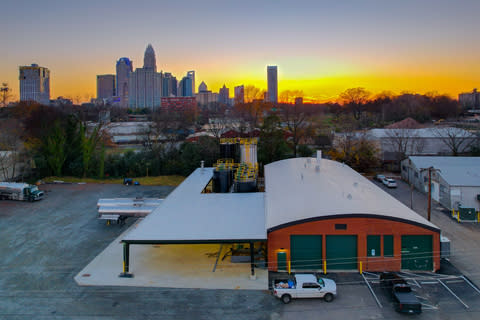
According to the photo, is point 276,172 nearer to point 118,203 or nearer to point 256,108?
point 118,203

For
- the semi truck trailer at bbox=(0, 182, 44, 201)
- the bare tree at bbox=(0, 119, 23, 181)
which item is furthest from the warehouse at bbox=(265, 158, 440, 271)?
the bare tree at bbox=(0, 119, 23, 181)

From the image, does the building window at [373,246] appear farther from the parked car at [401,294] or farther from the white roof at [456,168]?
the white roof at [456,168]

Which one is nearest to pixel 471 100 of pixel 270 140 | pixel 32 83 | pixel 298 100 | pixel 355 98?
pixel 355 98

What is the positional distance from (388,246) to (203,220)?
9472mm

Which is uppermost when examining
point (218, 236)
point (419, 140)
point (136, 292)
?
point (419, 140)

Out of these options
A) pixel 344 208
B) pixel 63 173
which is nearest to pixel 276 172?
pixel 344 208

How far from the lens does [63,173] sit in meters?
45.6

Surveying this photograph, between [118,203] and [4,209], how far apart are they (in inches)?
471

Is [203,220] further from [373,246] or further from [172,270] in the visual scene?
[373,246]

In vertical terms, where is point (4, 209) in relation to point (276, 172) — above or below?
below

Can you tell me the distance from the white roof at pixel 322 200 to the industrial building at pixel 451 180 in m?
6.02

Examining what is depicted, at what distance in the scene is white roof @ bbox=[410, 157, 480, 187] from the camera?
26939mm

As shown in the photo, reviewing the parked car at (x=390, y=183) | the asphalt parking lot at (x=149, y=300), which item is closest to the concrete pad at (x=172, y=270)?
the asphalt parking lot at (x=149, y=300)

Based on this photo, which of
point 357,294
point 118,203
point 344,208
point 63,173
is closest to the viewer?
point 357,294
